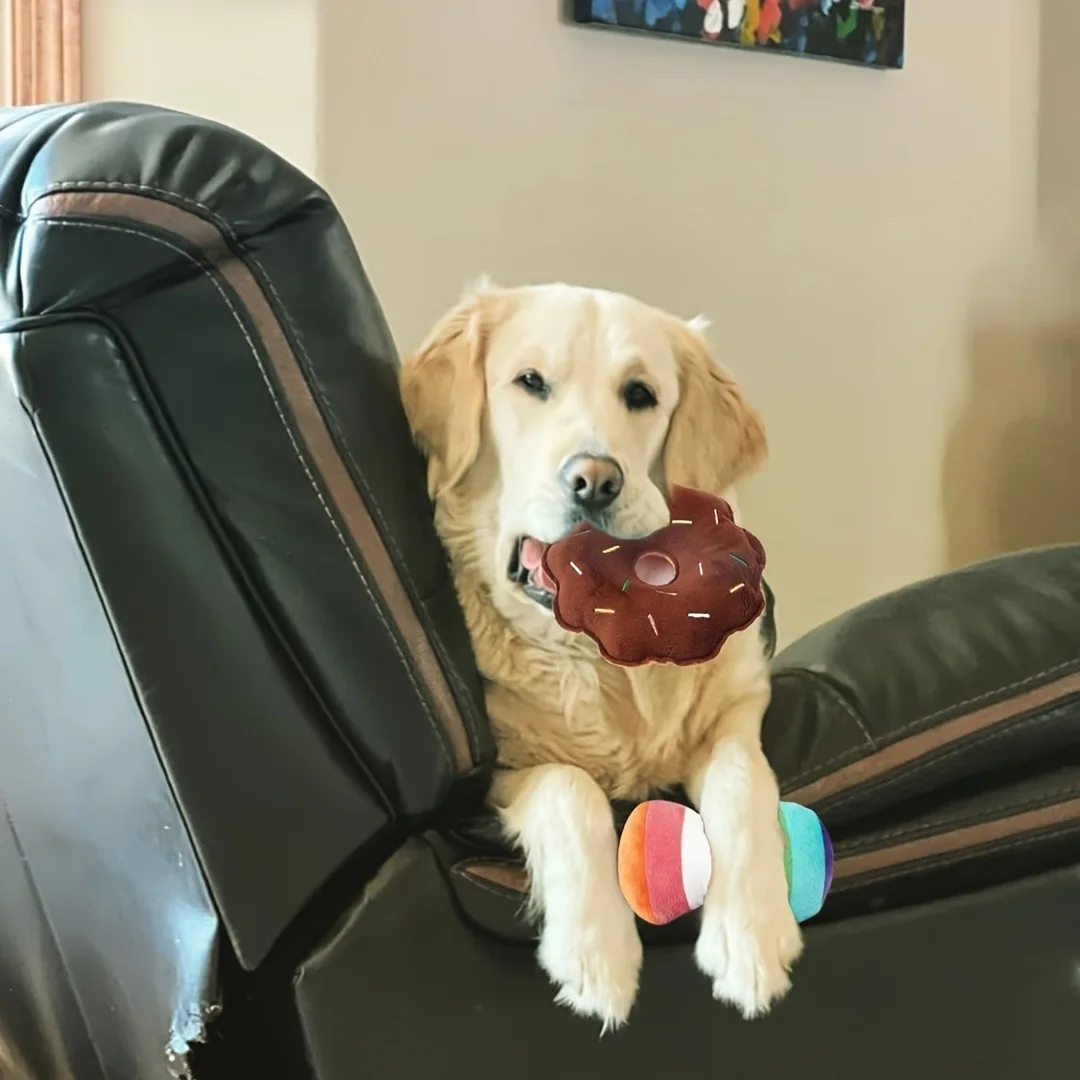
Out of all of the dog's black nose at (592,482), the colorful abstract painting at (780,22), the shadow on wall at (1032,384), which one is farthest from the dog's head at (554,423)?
the shadow on wall at (1032,384)

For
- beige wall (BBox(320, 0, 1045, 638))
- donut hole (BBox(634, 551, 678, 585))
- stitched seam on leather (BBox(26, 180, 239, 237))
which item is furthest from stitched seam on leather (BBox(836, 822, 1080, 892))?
beige wall (BBox(320, 0, 1045, 638))

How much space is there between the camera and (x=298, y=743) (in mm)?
705

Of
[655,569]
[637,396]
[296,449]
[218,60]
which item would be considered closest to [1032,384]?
[637,396]

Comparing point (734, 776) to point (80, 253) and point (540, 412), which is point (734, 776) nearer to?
point (540, 412)

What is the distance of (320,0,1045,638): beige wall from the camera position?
1.83 metres

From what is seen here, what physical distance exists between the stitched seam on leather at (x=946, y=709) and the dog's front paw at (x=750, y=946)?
0.10 meters

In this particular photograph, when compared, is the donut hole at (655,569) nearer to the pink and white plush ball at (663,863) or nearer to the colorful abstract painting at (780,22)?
the pink and white plush ball at (663,863)

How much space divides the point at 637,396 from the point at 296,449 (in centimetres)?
49

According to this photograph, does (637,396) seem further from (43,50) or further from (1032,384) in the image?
(1032,384)

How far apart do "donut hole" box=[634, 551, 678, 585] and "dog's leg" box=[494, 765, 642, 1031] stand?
0.62ft

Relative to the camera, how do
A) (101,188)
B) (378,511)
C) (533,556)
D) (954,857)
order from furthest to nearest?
(533,556)
(954,857)
(378,511)
(101,188)

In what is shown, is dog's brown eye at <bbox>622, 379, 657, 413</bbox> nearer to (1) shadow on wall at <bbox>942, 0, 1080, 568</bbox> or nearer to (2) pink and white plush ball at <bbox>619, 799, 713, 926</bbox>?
(2) pink and white plush ball at <bbox>619, 799, 713, 926</bbox>

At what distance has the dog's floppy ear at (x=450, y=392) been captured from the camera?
3.29ft

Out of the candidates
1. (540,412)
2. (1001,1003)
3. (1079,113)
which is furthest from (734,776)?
(1079,113)
